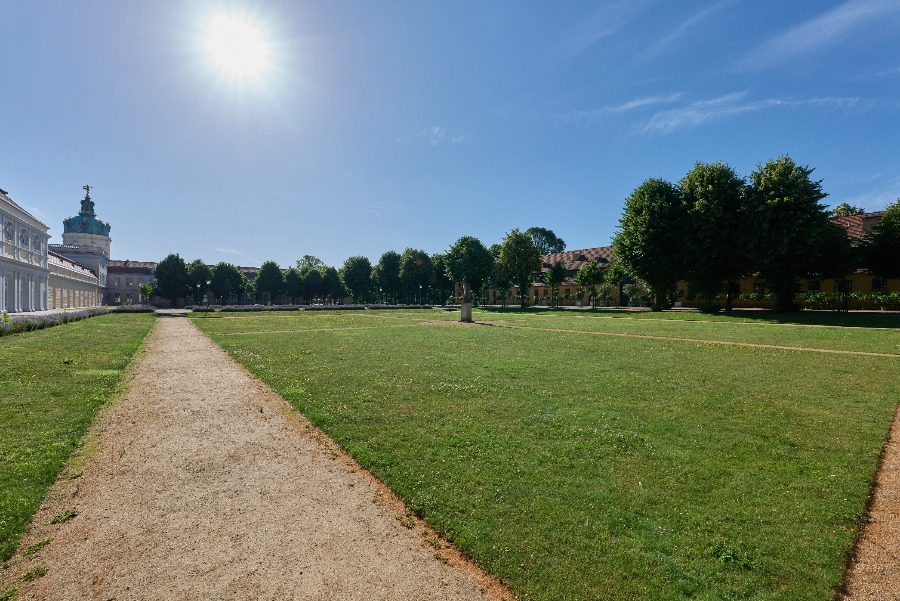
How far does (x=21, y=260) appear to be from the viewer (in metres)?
52.5

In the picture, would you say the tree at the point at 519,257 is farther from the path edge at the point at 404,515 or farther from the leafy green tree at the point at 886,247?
the path edge at the point at 404,515

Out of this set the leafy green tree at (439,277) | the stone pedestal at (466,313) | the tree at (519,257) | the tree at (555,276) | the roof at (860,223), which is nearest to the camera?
the stone pedestal at (466,313)

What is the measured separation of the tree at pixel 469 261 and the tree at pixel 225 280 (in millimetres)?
58108

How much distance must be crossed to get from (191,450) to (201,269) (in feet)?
344

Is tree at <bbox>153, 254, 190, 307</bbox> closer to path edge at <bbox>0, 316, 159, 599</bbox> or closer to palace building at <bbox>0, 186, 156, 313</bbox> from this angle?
palace building at <bbox>0, 186, 156, 313</bbox>

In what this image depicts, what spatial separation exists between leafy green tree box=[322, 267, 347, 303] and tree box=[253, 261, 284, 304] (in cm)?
1096

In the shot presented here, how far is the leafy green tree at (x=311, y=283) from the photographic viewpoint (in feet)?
354

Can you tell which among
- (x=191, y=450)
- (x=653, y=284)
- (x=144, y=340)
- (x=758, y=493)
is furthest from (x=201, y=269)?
(x=758, y=493)

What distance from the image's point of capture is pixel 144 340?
78.2 feet

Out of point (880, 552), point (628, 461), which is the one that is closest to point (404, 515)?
point (628, 461)

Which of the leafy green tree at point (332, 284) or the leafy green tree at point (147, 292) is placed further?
the leafy green tree at point (332, 284)

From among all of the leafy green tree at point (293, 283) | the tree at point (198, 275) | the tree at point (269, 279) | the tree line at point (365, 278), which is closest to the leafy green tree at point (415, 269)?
the tree line at point (365, 278)

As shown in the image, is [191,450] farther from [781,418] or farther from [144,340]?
[144,340]

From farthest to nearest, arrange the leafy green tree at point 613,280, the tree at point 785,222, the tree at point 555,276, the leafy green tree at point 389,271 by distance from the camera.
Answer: the leafy green tree at point 389,271
the tree at point 555,276
the leafy green tree at point 613,280
the tree at point 785,222
